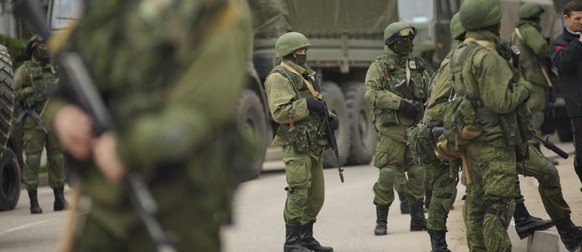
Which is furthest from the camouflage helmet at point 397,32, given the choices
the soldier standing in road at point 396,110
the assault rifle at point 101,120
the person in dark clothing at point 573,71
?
the assault rifle at point 101,120

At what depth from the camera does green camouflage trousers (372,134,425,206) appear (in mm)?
10805

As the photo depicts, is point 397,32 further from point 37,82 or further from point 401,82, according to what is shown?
point 37,82

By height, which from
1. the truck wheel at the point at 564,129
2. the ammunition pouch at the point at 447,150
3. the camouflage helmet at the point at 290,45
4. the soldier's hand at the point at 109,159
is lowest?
the truck wheel at the point at 564,129

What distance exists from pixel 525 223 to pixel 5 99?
15.4 ft

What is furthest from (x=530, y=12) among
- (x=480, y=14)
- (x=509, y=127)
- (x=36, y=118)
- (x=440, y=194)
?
(x=509, y=127)

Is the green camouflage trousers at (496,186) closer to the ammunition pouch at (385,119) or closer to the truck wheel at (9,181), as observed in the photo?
the ammunition pouch at (385,119)

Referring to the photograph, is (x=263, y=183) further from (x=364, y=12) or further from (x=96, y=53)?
(x=96, y=53)

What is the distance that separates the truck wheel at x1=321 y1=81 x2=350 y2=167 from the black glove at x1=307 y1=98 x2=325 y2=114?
9.33m

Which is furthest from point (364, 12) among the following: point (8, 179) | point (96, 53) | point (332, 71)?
point (96, 53)

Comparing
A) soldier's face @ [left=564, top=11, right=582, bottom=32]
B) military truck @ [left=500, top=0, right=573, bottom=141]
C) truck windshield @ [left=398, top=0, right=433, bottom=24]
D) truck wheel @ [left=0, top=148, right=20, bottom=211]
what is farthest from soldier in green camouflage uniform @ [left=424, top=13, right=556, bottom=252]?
truck windshield @ [left=398, top=0, right=433, bottom=24]

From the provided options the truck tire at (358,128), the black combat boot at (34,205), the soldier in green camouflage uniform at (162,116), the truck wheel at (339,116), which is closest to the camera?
the soldier in green camouflage uniform at (162,116)

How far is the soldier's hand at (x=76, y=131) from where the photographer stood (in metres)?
3.56

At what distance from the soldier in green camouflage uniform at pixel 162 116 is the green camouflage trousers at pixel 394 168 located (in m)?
Result: 7.15

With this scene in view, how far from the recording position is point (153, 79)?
3.49 metres
